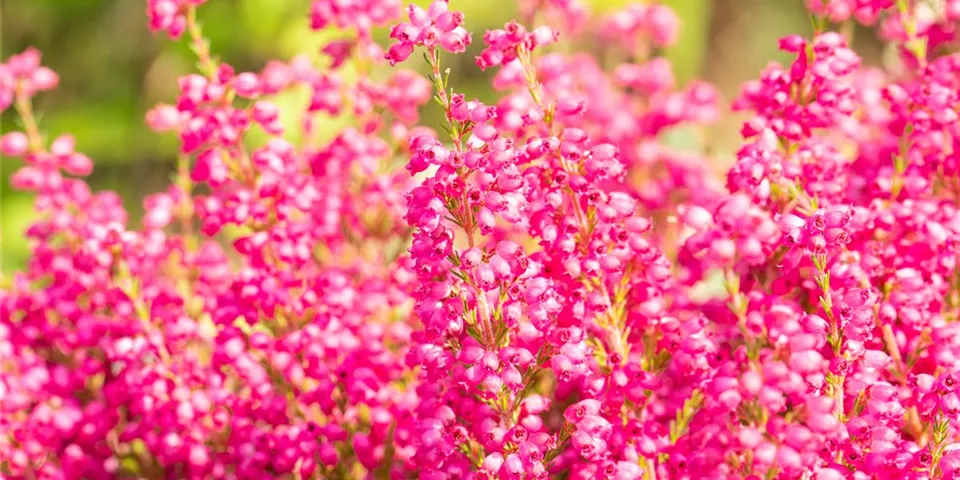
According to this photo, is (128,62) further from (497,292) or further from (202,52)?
(497,292)

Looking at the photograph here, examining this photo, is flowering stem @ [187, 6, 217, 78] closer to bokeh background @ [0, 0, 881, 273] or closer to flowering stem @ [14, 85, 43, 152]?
flowering stem @ [14, 85, 43, 152]

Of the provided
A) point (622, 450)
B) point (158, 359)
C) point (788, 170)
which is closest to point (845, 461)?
point (622, 450)

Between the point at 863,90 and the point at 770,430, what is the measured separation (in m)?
1.35

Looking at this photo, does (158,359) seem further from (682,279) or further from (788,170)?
(788,170)

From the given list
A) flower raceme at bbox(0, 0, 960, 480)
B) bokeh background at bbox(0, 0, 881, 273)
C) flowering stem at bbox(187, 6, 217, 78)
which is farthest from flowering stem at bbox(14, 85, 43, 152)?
bokeh background at bbox(0, 0, 881, 273)

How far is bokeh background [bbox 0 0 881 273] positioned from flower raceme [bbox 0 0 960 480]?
11.6ft

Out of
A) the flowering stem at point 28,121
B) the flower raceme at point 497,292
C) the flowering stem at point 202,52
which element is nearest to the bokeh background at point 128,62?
the flowering stem at point 28,121

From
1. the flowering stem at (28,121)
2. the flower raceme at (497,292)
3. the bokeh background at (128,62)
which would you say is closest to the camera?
the flower raceme at (497,292)

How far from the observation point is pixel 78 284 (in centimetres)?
196

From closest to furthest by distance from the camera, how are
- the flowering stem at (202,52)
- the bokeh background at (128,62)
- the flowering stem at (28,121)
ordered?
1. the flowering stem at (202,52)
2. the flowering stem at (28,121)
3. the bokeh background at (128,62)

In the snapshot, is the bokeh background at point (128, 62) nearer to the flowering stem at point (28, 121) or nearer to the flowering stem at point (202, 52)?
the flowering stem at point (28, 121)

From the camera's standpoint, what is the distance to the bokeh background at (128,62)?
584 centimetres

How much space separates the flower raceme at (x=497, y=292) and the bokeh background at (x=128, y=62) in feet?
11.6

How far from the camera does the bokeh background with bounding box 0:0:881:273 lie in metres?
5.84
